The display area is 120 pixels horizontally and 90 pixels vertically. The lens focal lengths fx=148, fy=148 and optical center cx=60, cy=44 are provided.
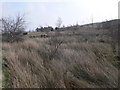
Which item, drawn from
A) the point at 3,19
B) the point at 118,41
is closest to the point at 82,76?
the point at 118,41

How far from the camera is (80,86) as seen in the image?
9.55 ft

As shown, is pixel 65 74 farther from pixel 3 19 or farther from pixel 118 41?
pixel 3 19

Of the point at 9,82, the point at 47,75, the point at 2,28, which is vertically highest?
the point at 2,28

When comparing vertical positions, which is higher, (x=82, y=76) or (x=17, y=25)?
(x=17, y=25)

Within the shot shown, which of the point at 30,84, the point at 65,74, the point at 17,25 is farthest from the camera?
the point at 17,25

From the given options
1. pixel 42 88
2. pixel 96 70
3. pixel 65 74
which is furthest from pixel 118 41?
pixel 42 88

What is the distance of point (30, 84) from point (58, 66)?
1.10 metres

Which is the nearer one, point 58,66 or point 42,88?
point 42,88

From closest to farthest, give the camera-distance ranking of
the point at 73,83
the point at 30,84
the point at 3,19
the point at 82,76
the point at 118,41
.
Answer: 1. the point at 30,84
2. the point at 73,83
3. the point at 82,76
4. the point at 118,41
5. the point at 3,19

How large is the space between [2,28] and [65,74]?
513 inches

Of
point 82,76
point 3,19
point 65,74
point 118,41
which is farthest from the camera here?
point 3,19

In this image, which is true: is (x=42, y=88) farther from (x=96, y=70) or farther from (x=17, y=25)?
(x=17, y=25)

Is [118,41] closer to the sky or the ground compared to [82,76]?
closer to the sky

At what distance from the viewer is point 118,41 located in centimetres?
789
